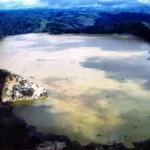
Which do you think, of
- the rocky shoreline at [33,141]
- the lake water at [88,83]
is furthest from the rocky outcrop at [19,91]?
the rocky shoreline at [33,141]

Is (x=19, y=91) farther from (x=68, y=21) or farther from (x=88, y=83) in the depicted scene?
(x=68, y=21)

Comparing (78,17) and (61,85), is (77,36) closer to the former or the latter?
(78,17)

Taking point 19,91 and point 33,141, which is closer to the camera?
point 33,141

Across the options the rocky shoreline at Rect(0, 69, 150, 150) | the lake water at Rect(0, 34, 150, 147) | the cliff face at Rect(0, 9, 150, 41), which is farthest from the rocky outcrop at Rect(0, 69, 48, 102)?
the cliff face at Rect(0, 9, 150, 41)

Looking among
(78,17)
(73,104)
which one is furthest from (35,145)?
(78,17)

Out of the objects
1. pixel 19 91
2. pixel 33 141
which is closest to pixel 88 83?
pixel 19 91

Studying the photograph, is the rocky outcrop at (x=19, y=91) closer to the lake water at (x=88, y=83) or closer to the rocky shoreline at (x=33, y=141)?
the lake water at (x=88, y=83)

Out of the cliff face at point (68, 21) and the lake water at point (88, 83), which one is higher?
the cliff face at point (68, 21)
